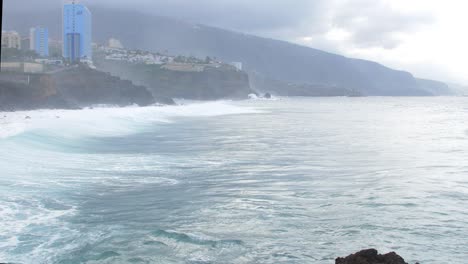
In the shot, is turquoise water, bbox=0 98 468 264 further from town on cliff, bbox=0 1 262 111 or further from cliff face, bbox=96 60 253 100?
cliff face, bbox=96 60 253 100

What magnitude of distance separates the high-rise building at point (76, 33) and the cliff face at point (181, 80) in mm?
3065

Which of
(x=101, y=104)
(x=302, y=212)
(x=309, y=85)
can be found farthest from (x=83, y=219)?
(x=309, y=85)

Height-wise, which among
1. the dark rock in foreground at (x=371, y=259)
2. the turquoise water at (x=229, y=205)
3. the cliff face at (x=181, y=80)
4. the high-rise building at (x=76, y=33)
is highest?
the high-rise building at (x=76, y=33)

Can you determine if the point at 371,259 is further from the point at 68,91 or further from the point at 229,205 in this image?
the point at 68,91

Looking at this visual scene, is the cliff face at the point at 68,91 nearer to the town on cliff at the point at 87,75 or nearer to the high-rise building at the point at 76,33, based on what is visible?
the town on cliff at the point at 87,75

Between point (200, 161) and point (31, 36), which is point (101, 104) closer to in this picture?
point (31, 36)

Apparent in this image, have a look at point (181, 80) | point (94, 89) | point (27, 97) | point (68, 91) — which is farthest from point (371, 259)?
point (181, 80)

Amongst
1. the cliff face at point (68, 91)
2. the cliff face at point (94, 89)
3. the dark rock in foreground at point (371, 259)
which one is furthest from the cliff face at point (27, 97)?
the dark rock in foreground at point (371, 259)

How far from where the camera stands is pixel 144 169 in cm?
1051

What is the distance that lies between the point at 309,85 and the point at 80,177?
12590 centimetres

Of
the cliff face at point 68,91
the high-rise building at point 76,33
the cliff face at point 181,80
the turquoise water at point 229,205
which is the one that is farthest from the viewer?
the cliff face at point 181,80

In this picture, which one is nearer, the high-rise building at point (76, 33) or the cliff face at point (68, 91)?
the cliff face at point (68, 91)

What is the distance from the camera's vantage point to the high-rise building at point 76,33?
225 ft

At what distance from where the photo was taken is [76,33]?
72.1 m
